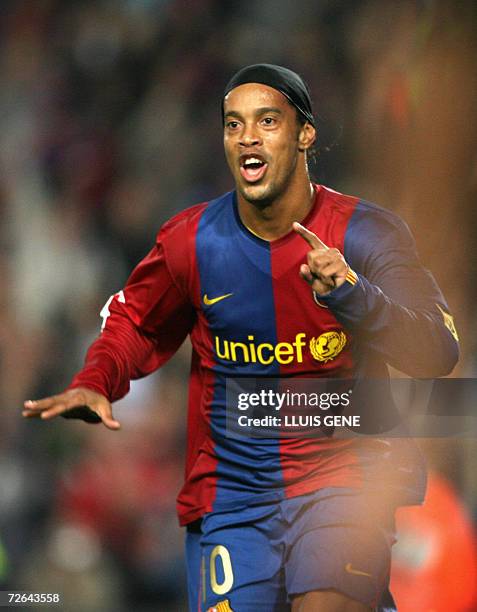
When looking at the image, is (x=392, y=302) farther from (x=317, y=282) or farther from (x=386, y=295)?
(x=317, y=282)

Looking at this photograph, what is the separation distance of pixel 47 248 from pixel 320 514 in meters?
3.09

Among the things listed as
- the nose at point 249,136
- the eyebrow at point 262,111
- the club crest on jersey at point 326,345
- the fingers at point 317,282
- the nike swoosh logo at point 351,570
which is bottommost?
the nike swoosh logo at point 351,570

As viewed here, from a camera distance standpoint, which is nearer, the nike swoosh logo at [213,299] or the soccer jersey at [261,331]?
the soccer jersey at [261,331]

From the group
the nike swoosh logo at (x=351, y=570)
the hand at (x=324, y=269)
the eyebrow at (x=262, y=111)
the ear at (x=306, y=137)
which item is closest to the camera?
the hand at (x=324, y=269)

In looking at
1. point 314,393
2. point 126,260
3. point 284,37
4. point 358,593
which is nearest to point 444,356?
point 314,393

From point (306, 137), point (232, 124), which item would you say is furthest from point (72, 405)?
point (306, 137)

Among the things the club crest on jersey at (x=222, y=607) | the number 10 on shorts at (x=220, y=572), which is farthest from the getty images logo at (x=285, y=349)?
the club crest on jersey at (x=222, y=607)

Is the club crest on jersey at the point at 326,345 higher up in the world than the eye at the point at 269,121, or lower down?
lower down

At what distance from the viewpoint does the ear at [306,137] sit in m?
3.41

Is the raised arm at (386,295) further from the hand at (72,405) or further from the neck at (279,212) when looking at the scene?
the hand at (72,405)

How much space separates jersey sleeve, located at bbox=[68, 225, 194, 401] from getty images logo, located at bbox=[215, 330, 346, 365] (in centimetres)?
22

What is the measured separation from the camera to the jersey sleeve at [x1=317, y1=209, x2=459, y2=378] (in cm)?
289

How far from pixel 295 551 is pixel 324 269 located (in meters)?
0.84

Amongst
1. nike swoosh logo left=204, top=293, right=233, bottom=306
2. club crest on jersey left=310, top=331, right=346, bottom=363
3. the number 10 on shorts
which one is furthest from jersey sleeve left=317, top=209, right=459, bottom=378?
the number 10 on shorts
